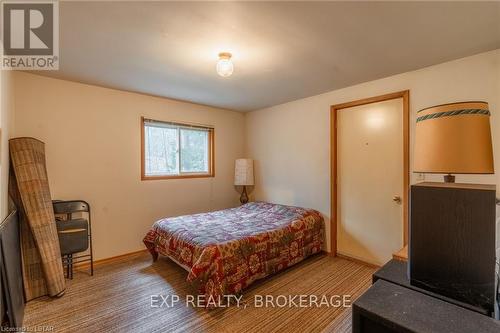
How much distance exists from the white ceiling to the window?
2.96ft

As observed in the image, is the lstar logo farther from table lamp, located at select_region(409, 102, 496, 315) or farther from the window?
table lamp, located at select_region(409, 102, 496, 315)

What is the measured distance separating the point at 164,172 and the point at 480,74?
3.89m

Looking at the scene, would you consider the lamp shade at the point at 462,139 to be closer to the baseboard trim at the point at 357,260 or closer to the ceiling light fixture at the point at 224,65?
the ceiling light fixture at the point at 224,65

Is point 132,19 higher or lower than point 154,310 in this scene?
higher

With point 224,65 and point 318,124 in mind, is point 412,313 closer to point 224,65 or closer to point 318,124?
point 224,65

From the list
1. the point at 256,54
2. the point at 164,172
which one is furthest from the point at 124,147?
the point at 256,54

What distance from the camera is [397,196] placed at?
272 centimetres

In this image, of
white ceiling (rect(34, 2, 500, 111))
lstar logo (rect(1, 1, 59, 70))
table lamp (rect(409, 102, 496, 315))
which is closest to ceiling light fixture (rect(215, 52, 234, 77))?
white ceiling (rect(34, 2, 500, 111))

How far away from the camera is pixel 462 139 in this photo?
1.03m

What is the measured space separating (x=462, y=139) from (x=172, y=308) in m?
2.40

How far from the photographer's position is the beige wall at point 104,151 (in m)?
2.68

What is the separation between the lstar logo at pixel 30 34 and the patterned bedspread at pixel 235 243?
2079 millimetres

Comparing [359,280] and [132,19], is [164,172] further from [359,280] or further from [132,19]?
[359,280]

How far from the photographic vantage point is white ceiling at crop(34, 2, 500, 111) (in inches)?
60.8
